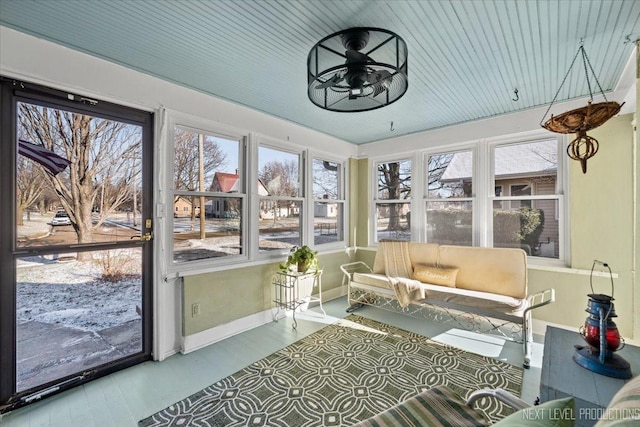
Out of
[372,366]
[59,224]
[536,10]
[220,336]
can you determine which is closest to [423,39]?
[536,10]

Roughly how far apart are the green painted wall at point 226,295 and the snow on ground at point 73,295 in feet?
1.41

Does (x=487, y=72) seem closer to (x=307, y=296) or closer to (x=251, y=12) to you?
(x=251, y=12)

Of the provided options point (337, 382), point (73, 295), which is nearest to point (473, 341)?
point (337, 382)

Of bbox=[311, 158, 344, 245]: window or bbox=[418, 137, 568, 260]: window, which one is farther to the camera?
bbox=[311, 158, 344, 245]: window

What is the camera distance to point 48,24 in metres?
1.69

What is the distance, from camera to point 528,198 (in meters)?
3.13

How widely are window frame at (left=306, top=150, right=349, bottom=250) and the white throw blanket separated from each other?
771mm

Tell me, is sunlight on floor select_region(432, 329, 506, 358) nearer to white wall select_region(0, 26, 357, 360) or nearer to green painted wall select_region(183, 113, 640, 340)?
green painted wall select_region(183, 113, 640, 340)

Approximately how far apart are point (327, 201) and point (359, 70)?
260 centimetres

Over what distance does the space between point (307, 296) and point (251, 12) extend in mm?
2892

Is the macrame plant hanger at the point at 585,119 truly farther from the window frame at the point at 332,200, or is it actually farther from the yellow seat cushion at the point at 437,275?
the window frame at the point at 332,200

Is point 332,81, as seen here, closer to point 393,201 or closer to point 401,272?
point 401,272

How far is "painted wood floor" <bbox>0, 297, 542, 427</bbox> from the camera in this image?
1.74m

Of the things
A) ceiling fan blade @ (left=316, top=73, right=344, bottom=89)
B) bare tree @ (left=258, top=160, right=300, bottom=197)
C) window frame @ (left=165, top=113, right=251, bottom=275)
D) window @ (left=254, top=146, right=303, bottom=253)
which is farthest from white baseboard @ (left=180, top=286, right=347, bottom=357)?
ceiling fan blade @ (left=316, top=73, right=344, bottom=89)
